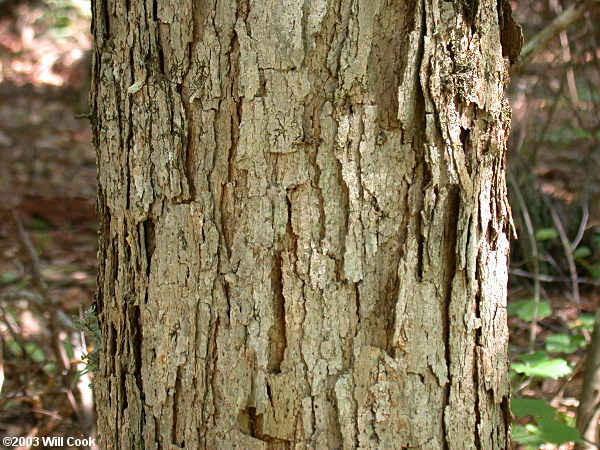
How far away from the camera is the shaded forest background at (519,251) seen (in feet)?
8.56

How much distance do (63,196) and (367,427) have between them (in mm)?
4727

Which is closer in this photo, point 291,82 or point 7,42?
point 291,82

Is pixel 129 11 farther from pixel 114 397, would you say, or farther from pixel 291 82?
pixel 114 397

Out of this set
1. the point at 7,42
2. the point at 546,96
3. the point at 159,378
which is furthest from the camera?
the point at 7,42

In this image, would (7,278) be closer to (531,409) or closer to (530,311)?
(530,311)

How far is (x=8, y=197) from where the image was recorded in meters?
5.27

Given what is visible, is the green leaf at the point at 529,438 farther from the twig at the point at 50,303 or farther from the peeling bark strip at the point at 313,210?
the twig at the point at 50,303

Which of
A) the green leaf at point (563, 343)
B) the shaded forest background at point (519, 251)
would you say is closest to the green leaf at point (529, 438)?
the shaded forest background at point (519, 251)

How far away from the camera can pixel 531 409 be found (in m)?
1.88

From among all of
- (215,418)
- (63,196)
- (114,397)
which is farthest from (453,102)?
(63,196)

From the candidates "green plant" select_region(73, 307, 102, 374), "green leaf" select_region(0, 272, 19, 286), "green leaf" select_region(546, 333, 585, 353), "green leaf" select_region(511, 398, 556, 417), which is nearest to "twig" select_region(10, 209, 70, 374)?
"green plant" select_region(73, 307, 102, 374)

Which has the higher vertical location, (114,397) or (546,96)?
(546,96)

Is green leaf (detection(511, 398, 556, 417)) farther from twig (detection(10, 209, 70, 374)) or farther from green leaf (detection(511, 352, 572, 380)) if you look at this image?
twig (detection(10, 209, 70, 374))

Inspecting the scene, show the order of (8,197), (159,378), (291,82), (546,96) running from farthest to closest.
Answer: (8,197), (546,96), (159,378), (291,82)
